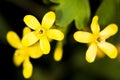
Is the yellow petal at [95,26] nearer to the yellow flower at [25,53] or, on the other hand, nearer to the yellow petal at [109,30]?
the yellow petal at [109,30]

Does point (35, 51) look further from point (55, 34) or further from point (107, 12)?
point (107, 12)

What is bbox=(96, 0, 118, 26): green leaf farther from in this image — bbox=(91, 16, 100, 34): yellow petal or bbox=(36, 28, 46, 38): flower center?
bbox=(36, 28, 46, 38): flower center

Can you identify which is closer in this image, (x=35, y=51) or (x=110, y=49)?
(x=110, y=49)

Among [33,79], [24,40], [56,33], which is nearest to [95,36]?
[56,33]

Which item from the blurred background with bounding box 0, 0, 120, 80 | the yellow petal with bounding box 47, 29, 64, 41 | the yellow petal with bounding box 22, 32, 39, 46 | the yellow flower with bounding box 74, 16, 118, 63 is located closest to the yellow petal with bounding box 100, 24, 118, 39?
the yellow flower with bounding box 74, 16, 118, 63

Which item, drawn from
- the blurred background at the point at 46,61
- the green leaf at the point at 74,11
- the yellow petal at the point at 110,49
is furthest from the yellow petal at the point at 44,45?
the blurred background at the point at 46,61

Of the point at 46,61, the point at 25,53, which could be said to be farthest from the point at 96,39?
the point at 46,61

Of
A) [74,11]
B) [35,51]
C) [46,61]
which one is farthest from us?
[46,61]

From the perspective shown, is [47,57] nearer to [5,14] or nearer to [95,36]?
[5,14]

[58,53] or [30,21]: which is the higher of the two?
[30,21]
